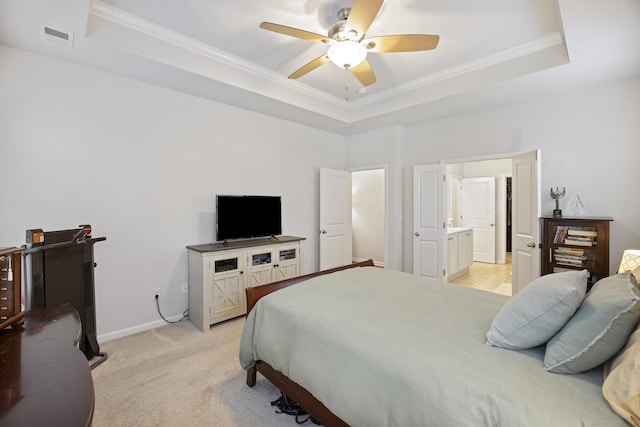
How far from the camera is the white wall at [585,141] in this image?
2975 millimetres

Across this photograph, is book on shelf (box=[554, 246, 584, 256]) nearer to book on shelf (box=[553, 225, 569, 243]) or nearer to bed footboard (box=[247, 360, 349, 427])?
book on shelf (box=[553, 225, 569, 243])

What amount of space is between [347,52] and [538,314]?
2.09 meters

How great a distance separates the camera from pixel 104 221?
289 centimetres

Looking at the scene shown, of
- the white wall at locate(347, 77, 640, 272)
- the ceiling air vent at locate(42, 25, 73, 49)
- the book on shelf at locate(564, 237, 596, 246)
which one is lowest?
the book on shelf at locate(564, 237, 596, 246)

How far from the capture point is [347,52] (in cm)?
221

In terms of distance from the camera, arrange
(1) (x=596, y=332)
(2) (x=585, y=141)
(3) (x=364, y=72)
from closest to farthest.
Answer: (1) (x=596, y=332), (3) (x=364, y=72), (2) (x=585, y=141)

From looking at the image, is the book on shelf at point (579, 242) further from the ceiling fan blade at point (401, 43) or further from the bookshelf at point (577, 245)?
the ceiling fan blade at point (401, 43)

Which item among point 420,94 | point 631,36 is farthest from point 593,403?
point 420,94

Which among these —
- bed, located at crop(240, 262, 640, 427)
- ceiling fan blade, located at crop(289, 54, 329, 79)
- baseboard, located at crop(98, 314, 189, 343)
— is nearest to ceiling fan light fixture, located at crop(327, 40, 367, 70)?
ceiling fan blade, located at crop(289, 54, 329, 79)

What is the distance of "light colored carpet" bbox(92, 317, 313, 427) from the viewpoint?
1.85 meters

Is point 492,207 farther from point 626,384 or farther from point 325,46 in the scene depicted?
point 626,384

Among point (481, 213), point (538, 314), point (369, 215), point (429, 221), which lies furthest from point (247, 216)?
point (481, 213)

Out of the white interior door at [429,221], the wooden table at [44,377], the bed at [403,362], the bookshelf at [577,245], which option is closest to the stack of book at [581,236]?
the bookshelf at [577,245]

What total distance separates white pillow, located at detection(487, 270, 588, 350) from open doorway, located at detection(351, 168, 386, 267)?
4930 mm
